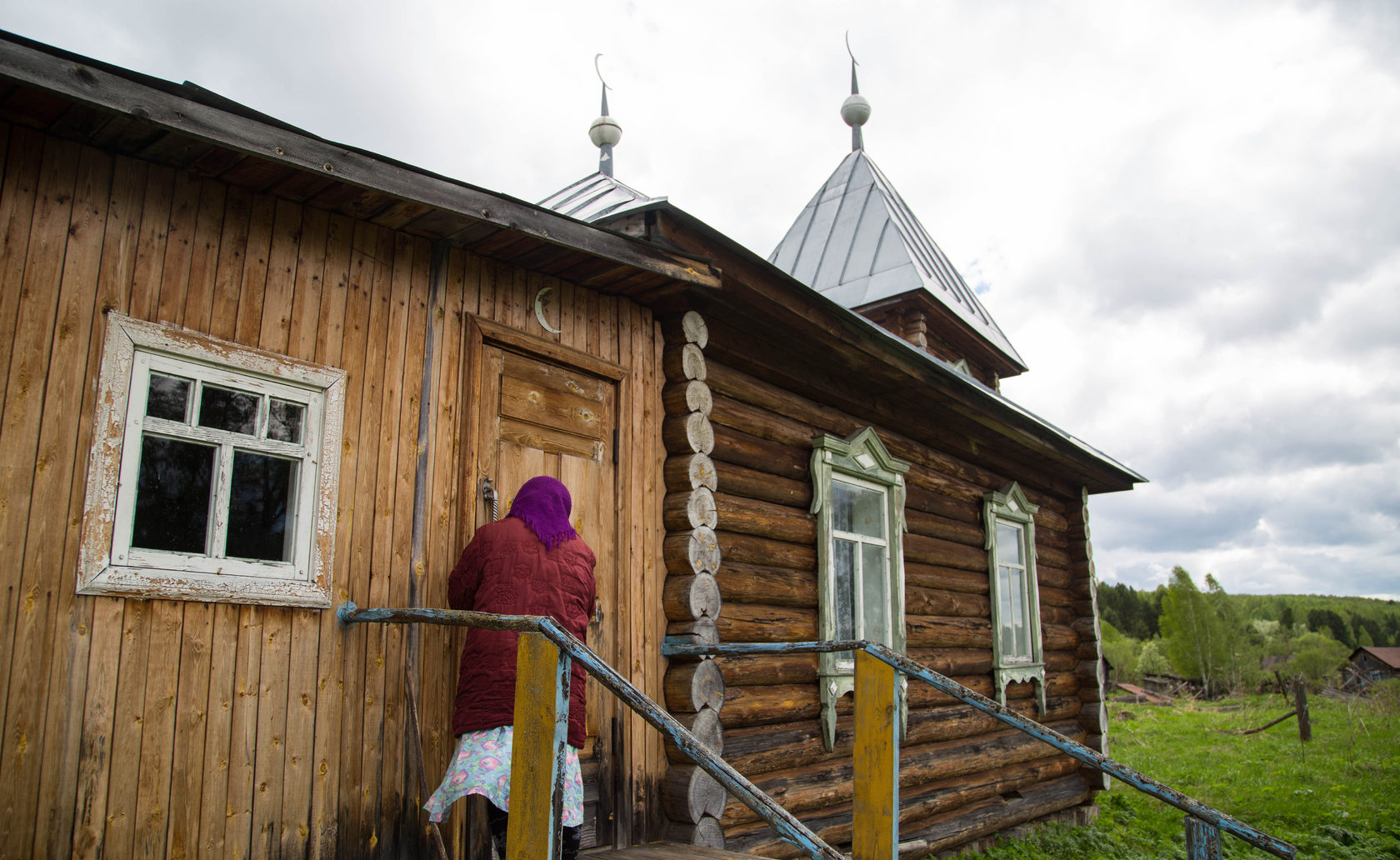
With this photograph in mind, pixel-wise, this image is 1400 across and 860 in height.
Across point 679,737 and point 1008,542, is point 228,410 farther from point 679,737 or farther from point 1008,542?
point 1008,542

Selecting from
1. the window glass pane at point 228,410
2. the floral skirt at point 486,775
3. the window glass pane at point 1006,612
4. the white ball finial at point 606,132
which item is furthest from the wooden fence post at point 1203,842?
the white ball finial at point 606,132

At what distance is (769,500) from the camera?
6.05 meters

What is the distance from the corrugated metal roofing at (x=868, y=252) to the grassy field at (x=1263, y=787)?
5703mm

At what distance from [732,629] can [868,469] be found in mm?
2094

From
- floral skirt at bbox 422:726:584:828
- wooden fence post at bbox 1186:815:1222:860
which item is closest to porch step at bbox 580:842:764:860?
floral skirt at bbox 422:726:584:828

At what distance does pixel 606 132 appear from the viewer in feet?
32.4

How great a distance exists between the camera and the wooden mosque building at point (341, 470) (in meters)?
3.04

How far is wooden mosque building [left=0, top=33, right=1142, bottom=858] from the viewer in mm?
3043

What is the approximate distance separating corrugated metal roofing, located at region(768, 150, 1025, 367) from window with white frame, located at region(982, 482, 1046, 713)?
2.70m

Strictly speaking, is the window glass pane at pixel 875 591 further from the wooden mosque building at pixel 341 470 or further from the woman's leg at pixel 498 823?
the woman's leg at pixel 498 823

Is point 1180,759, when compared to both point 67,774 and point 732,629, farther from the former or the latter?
point 67,774

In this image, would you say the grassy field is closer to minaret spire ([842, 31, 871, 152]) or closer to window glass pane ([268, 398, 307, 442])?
window glass pane ([268, 398, 307, 442])

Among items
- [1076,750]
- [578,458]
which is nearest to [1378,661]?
[1076,750]

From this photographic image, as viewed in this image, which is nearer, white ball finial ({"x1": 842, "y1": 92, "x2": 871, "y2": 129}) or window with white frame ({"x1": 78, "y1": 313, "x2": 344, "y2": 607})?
window with white frame ({"x1": 78, "y1": 313, "x2": 344, "y2": 607})
